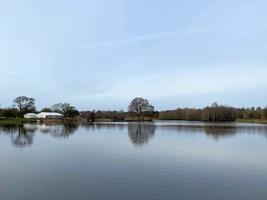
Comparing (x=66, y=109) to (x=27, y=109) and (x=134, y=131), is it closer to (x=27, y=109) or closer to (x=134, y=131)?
(x=27, y=109)

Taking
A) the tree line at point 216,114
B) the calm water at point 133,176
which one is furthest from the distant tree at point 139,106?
the calm water at point 133,176

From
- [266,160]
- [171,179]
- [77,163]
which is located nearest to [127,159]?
[77,163]

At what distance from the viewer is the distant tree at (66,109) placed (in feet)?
462

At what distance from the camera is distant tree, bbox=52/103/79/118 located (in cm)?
14091

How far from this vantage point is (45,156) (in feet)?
80.2

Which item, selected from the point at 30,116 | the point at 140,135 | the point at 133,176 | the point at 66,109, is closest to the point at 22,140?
the point at 140,135

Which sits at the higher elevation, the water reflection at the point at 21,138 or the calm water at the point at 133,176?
the water reflection at the point at 21,138

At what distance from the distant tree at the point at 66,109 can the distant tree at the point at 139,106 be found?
68.7ft

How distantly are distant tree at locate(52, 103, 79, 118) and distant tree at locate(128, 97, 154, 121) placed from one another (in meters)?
20.9

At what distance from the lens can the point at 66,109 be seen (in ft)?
469

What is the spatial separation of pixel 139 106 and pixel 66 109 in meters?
28.3

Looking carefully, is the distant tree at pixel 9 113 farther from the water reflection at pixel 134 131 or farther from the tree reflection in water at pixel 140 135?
the tree reflection in water at pixel 140 135

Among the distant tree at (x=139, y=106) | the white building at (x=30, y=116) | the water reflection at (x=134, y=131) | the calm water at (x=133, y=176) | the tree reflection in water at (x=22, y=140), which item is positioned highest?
the distant tree at (x=139, y=106)

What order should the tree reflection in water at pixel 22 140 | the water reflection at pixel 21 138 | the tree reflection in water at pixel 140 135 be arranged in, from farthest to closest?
the tree reflection in water at pixel 140 135 → the water reflection at pixel 21 138 → the tree reflection in water at pixel 22 140
